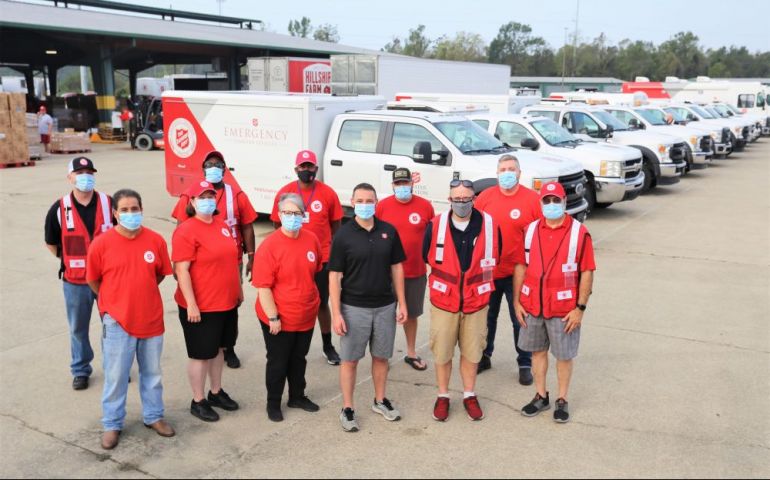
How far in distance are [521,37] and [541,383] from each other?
12874 centimetres

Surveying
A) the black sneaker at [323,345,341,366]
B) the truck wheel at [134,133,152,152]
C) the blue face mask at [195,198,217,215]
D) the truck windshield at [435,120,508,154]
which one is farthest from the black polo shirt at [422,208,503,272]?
the truck wheel at [134,133,152,152]

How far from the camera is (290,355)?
5.01m

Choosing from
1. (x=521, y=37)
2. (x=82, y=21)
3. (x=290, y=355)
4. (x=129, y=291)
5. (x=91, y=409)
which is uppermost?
(x=521, y=37)

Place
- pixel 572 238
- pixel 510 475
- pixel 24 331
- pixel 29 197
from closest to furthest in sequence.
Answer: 1. pixel 510 475
2. pixel 572 238
3. pixel 24 331
4. pixel 29 197

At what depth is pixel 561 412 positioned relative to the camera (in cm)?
495

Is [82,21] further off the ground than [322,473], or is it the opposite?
[82,21]

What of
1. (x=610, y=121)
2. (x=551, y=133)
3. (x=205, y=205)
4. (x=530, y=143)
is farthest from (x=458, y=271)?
(x=610, y=121)

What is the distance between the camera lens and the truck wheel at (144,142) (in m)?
26.2

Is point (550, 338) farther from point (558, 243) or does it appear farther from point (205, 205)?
point (205, 205)

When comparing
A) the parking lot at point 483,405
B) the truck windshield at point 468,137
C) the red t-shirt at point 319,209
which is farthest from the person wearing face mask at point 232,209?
the truck windshield at point 468,137

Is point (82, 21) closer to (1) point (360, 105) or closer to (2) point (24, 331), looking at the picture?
(1) point (360, 105)

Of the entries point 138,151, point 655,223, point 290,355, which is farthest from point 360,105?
point 138,151

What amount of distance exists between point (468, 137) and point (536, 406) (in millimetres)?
6024

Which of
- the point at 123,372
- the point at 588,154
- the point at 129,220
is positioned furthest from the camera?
the point at 588,154
